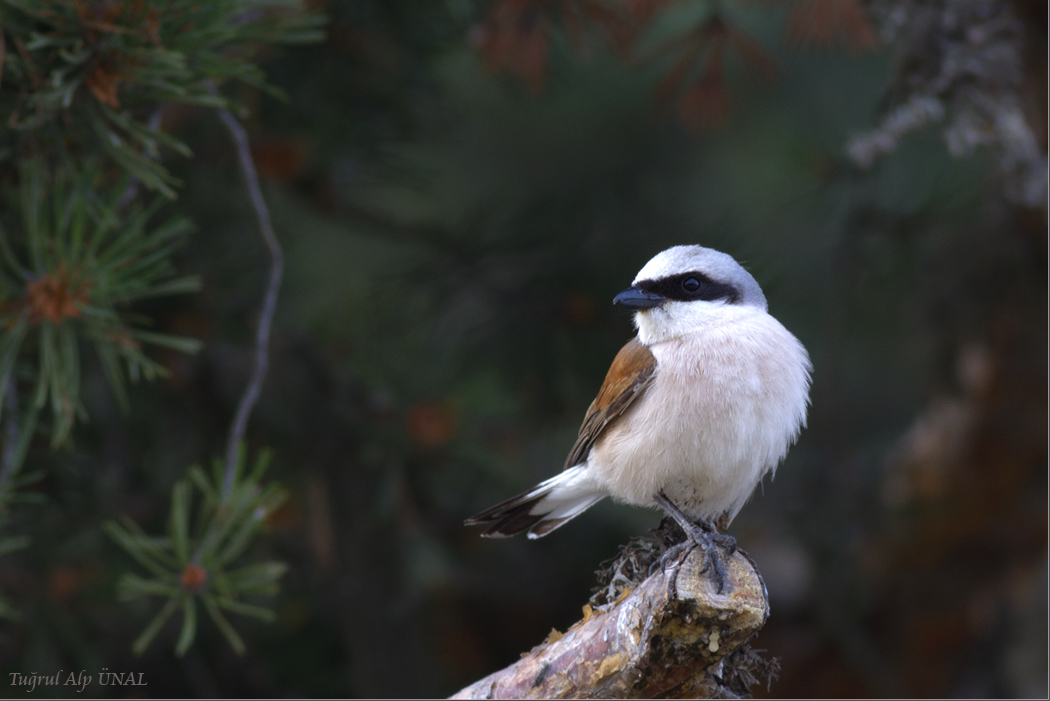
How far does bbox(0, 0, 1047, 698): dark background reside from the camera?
3.30 meters

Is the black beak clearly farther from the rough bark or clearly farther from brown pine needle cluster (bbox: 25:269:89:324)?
brown pine needle cluster (bbox: 25:269:89:324)

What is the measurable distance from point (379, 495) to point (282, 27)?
1870mm

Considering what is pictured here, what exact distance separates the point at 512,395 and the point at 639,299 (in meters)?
1.46

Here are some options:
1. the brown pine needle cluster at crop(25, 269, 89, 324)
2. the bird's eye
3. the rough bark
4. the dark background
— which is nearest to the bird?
the bird's eye

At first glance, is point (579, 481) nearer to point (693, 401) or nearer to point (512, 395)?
point (693, 401)

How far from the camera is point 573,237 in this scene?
3.54 meters

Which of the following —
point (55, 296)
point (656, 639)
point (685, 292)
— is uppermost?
point (55, 296)

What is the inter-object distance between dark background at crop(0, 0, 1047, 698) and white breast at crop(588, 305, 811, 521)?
0.82 meters

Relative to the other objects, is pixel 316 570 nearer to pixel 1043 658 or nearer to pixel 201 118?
pixel 201 118

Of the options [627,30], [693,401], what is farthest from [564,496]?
[627,30]

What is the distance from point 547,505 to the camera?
2.71 m

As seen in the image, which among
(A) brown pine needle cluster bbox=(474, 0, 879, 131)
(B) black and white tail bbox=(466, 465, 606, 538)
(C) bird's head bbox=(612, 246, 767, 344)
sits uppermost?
(A) brown pine needle cluster bbox=(474, 0, 879, 131)

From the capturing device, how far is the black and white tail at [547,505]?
2623 mm

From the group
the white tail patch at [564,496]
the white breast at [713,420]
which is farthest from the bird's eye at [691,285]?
the white tail patch at [564,496]
